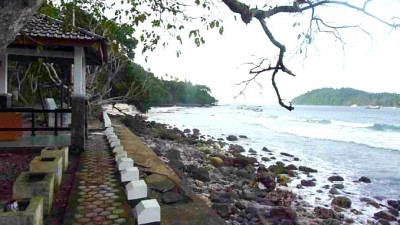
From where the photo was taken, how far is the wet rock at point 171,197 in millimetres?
4914

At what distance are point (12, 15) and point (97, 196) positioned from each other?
3.27 meters

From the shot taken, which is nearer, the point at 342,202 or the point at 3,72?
the point at 3,72

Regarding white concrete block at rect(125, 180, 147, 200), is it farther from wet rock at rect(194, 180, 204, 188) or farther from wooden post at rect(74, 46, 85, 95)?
wet rock at rect(194, 180, 204, 188)

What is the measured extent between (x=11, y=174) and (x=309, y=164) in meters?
15.3

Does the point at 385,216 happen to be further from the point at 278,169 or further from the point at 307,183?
the point at 278,169

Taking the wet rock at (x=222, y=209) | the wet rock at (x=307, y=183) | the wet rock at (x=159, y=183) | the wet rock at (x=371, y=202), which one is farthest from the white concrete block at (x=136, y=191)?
the wet rock at (x=307, y=183)

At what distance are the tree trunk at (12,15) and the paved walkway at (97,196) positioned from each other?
97.9 inches

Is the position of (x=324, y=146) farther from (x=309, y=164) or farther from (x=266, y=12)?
(x=266, y=12)

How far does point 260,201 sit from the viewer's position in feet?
34.5

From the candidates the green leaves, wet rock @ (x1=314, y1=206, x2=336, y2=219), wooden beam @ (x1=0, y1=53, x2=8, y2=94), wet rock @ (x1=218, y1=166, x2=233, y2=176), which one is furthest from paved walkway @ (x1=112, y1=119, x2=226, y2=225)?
wet rock @ (x1=218, y1=166, x2=233, y2=176)

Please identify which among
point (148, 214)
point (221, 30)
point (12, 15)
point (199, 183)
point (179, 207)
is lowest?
point (199, 183)

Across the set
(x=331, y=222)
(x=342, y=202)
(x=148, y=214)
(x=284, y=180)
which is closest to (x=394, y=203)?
(x=342, y=202)

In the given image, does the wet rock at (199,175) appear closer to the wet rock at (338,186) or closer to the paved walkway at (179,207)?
the wet rock at (338,186)

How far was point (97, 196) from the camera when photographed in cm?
469
